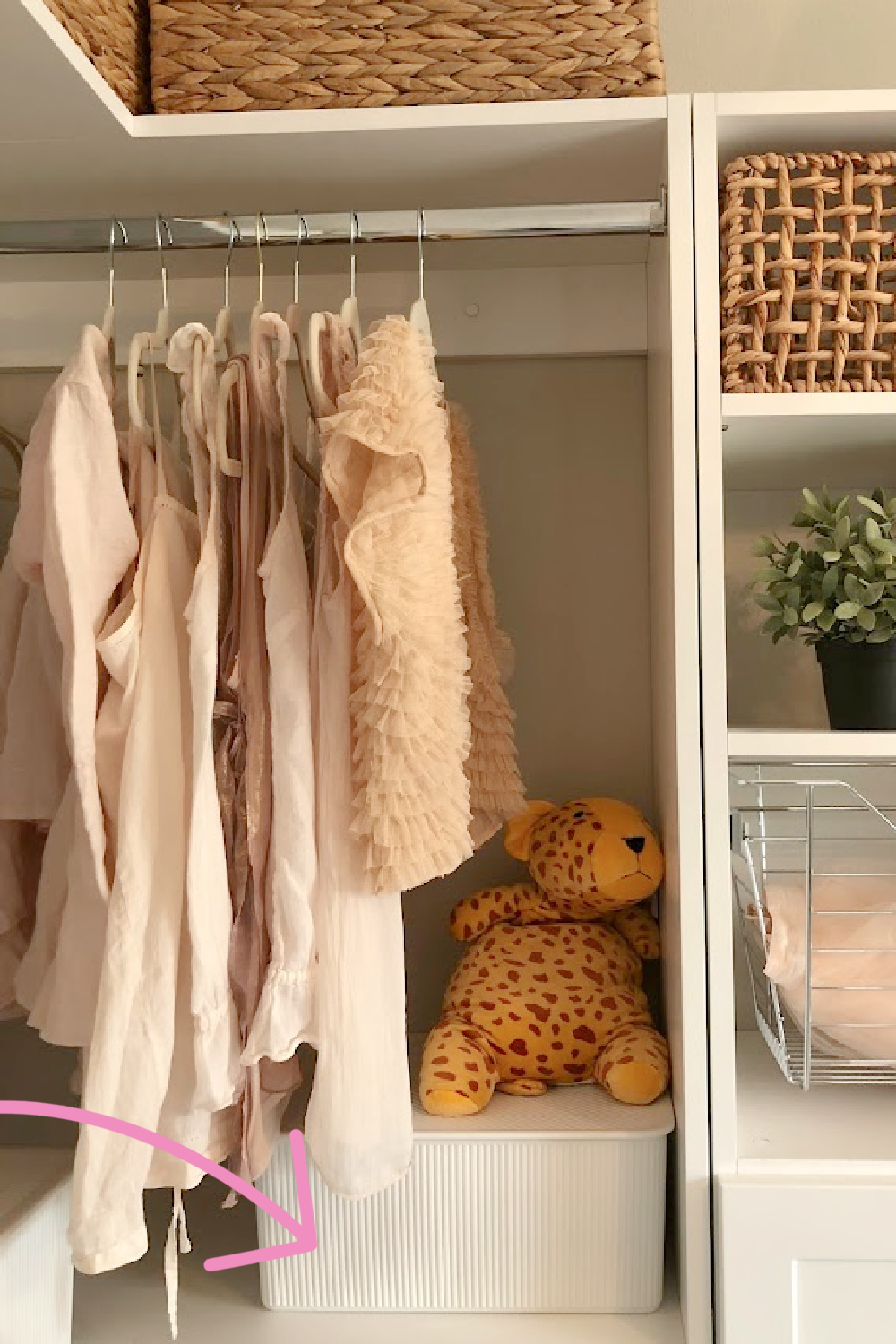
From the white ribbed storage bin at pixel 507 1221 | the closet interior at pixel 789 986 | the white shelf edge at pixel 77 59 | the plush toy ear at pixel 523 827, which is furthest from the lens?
the plush toy ear at pixel 523 827

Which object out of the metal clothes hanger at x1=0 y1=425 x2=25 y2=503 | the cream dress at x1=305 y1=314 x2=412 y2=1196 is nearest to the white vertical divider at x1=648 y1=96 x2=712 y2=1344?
the cream dress at x1=305 y1=314 x2=412 y2=1196

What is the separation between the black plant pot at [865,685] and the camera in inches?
40.9

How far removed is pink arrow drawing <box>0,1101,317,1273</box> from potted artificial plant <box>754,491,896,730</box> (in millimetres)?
581

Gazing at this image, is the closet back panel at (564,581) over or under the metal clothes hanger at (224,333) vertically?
under

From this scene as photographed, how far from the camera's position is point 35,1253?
1.02m

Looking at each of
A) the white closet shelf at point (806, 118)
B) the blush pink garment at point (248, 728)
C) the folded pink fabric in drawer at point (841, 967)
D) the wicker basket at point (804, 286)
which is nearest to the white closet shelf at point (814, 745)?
the folded pink fabric in drawer at point (841, 967)

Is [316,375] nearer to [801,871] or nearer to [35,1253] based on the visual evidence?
[801,871]

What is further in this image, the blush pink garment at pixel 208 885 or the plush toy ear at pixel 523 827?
the plush toy ear at pixel 523 827

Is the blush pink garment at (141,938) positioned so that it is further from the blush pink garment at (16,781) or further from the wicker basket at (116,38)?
the wicker basket at (116,38)

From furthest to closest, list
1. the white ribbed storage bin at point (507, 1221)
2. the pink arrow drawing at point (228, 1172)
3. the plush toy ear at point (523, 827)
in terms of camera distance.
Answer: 1. the plush toy ear at point (523, 827)
2. the white ribbed storage bin at point (507, 1221)
3. the pink arrow drawing at point (228, 1172)

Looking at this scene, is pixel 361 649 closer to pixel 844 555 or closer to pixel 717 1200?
pixel 844 555

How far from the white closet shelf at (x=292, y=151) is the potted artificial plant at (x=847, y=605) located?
38 cm

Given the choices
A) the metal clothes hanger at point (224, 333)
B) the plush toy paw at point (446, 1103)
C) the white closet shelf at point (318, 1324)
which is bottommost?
the white closet shelf at point (318, 1324)

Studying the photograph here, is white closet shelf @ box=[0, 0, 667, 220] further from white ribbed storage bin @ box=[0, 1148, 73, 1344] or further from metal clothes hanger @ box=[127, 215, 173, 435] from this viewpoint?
white ribbed storage bin @ box=[0, 1148, 73, 1344]
